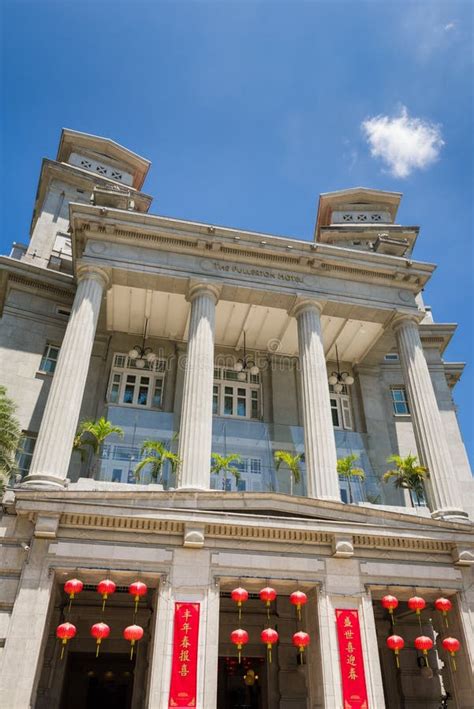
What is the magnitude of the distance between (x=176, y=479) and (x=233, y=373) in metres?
7.95

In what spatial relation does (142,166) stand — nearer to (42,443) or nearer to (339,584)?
(42,443)

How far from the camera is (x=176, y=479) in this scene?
1581cm

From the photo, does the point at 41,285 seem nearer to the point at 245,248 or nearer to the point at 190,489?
the point at 245,248

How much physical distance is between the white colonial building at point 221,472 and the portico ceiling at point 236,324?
93mm

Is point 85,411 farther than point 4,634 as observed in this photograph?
Yes

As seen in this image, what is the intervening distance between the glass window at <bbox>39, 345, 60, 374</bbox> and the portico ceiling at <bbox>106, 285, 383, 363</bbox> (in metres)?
2.46

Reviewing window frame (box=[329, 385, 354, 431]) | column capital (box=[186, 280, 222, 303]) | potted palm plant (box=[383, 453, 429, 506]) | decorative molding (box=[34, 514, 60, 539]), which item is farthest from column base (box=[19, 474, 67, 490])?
window frame (box=[329, 385, 354, 431])

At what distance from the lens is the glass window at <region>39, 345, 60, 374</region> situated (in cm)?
2066

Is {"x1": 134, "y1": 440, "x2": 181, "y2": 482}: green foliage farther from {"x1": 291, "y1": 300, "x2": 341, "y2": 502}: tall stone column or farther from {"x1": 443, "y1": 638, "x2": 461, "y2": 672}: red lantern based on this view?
{"x1": 443, "y1": 638, "x2": 461, "y2": 672}: red lantern

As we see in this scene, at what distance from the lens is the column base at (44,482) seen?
13609 mm

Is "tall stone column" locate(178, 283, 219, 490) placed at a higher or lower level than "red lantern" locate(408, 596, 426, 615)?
higher

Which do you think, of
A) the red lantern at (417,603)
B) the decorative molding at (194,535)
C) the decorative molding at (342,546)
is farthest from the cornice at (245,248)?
the red lantern at (417,603)

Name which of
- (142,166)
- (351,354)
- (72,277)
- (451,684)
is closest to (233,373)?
(351,354)

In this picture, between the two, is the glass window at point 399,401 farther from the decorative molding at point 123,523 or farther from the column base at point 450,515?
the decorative molding at point 123,523
